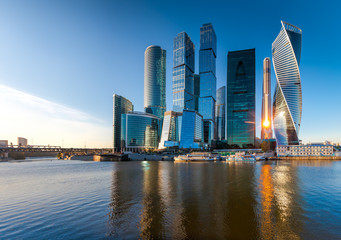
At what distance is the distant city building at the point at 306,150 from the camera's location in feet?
549

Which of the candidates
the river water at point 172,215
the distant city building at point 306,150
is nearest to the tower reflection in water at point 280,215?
the river water at point 172,215

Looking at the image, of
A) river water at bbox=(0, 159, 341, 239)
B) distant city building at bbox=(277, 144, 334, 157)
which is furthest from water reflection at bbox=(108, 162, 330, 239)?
distant city building at bbox=(277, 144, 334, 157)

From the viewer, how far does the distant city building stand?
549ft

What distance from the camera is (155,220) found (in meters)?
21.2

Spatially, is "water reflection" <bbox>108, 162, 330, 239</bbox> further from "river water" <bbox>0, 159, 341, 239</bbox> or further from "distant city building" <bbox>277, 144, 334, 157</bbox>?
"distant city building" <bbox>277, 144, 334, 157</bbox>

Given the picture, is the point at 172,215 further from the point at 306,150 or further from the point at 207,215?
the point at 306,150

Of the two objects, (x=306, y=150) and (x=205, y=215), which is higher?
(x=205, y=215)

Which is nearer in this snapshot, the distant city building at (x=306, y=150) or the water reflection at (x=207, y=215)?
the water reflection at (x=207, y=215)

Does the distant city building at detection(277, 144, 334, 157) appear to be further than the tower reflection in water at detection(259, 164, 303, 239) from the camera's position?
Yes

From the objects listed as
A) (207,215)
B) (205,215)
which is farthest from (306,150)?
(205,215)

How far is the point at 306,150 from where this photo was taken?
17300 cm

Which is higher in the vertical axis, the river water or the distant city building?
the river water

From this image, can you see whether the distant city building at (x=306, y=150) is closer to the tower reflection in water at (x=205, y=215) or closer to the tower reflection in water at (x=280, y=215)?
the tower reflection in water at (x=280, y=215)

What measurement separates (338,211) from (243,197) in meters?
13.2
